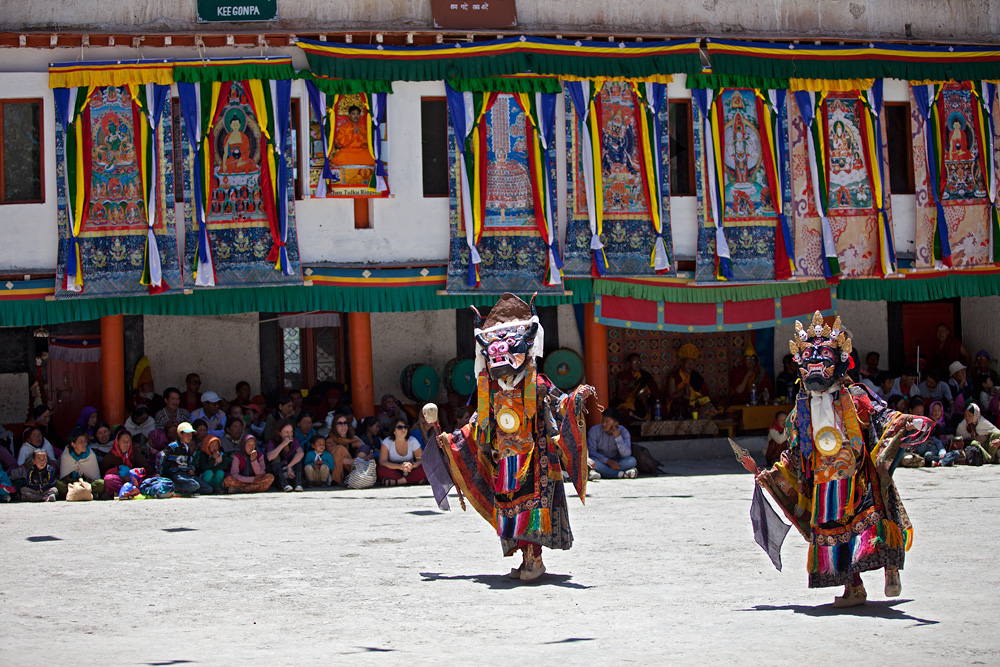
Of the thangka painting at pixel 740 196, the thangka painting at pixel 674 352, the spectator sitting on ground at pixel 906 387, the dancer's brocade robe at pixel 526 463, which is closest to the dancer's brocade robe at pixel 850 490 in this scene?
the dancer's brocade robe at pixel 526 463

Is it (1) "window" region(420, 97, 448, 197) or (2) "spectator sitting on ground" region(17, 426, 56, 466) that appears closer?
(2) "spectator sitting on ground" region(17, 426, 56, 466)

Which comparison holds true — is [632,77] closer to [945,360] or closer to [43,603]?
[945,360]

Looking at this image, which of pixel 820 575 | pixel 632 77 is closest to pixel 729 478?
pixel 632 77

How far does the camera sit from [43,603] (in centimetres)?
782

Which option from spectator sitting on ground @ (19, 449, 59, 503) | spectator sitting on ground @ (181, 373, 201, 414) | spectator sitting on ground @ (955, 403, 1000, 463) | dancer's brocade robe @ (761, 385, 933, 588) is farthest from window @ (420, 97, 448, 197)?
dancer's brocade robe @ (761, 385, 933, 588)

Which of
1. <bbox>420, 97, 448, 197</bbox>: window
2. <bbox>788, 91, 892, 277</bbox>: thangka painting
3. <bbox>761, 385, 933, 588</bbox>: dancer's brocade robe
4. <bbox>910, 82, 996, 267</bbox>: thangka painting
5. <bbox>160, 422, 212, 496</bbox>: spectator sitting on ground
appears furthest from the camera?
<bbox>910, 82, 996, 267</bbox>: thangka painting

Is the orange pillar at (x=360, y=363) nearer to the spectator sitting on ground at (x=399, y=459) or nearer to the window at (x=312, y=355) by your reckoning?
the spectator sitting on ground at (x=399, y=459)

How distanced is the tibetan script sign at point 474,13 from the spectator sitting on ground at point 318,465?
5.32 meters

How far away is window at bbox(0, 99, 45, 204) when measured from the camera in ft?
49.0

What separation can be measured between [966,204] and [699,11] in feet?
14.7

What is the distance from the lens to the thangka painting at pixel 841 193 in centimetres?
1627

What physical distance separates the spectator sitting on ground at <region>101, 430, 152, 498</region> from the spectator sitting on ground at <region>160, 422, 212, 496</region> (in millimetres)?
365

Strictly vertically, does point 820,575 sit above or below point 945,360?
below

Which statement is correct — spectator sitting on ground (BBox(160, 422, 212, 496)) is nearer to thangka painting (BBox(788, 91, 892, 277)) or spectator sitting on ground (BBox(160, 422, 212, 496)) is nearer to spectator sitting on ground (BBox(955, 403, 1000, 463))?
thangka painting (BBox(788, 91, 892, 277))
